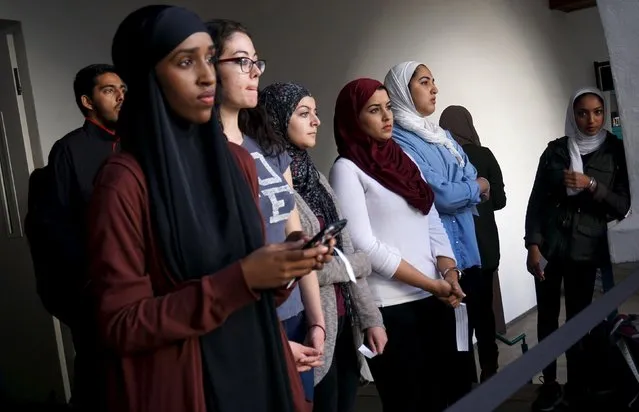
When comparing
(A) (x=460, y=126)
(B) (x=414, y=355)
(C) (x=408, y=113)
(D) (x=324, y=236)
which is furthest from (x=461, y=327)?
(A) (x=460, y=126)

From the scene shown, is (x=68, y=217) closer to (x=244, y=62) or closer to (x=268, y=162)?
(x=268, y=162)

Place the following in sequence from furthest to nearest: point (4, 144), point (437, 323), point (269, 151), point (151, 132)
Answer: point (4, 144), point (437, 323), point (269, 151), point (151, 132)

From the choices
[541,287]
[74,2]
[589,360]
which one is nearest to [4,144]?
[74,2]

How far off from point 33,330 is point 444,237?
7.65 ft

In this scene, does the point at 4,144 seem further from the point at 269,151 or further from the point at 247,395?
the point at 247,395

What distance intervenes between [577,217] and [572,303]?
1.39 ft

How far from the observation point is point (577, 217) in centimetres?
325

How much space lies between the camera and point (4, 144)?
12.0 feet

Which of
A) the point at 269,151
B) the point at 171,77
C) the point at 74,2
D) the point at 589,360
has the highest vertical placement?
the point at 74,2

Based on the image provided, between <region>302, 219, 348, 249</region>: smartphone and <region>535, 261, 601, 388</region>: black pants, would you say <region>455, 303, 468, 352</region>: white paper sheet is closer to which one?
<region>535, 261, 601, 388</region>: black pants

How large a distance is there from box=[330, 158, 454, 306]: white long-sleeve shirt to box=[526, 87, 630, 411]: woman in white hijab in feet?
3.62

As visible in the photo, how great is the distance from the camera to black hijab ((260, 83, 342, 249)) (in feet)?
6.61

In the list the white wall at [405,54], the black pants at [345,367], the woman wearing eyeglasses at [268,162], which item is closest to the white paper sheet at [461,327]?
the black pants at [345,367]

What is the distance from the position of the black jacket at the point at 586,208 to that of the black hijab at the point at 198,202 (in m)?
2.35
